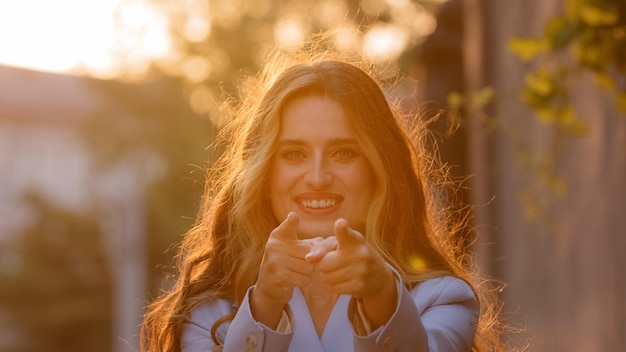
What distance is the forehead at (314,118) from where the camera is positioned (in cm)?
297

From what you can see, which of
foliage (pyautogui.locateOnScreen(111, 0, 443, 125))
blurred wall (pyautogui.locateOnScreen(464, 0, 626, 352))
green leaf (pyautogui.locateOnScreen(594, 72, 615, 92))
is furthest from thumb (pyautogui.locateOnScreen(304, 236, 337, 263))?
foliage (pyautogui.locateOnScreen(111, 0, 443, 125))

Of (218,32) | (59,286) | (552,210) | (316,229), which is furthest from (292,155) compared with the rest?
(59,286)

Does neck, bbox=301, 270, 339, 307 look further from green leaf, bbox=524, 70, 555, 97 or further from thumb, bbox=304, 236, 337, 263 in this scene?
green leaf, bbox=524, 70, 555, 97

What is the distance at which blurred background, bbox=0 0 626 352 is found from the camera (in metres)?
4.73

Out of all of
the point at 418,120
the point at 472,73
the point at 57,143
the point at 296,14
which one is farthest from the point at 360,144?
the point at 57,143

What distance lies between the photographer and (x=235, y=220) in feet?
10.7

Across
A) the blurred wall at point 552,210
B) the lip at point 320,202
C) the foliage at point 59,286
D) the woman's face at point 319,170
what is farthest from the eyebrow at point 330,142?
the foliage at point 59,286

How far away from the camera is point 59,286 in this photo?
22719mm

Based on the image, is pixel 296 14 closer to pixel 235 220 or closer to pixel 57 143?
pixel 57 143

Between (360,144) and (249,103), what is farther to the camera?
(249,103)

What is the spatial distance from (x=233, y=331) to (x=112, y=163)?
22.5m

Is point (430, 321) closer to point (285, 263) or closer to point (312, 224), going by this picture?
point (312, 224)

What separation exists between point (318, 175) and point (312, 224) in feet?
0.42

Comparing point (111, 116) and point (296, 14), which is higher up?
point (296, 14)
